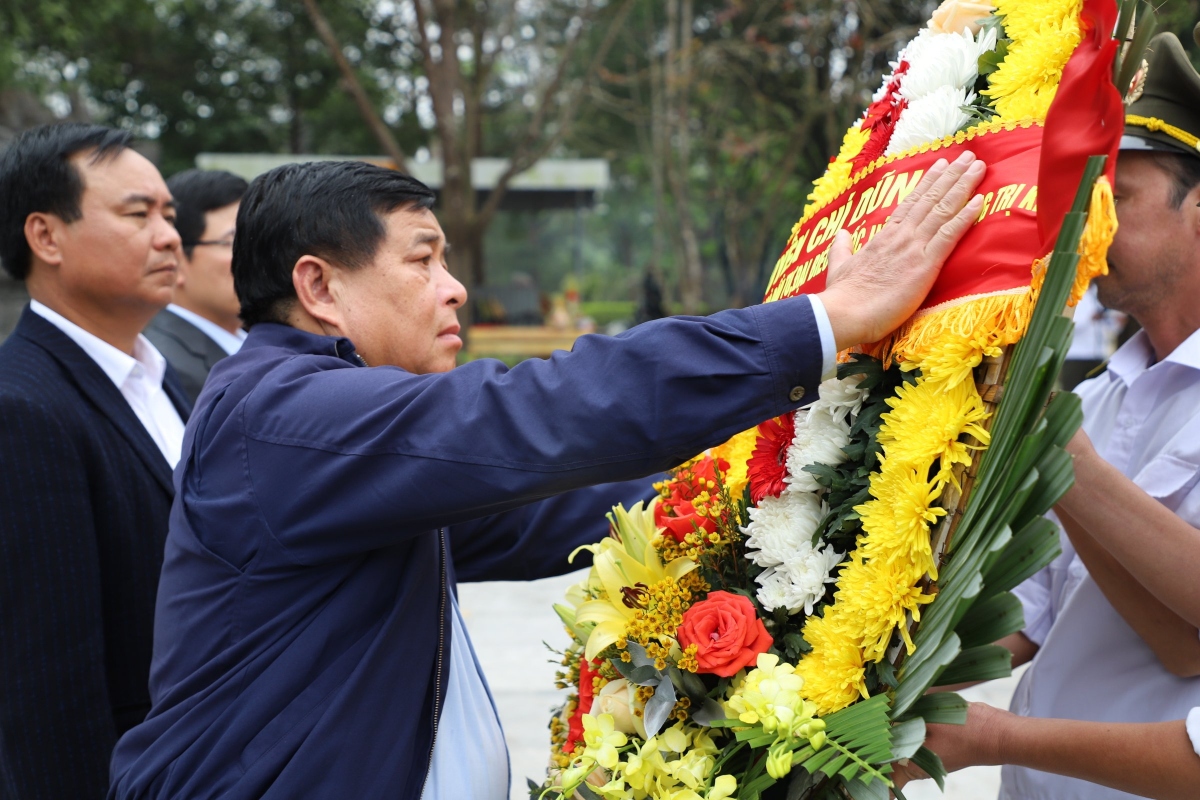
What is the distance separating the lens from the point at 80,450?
232 centimetres

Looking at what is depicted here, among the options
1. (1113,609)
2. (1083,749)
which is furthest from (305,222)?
(1113,609)

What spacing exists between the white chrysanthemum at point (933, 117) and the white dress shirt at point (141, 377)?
6.34 ft

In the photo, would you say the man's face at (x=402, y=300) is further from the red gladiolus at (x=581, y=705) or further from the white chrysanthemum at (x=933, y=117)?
the white chrysanthemum at (x=933, y=117)

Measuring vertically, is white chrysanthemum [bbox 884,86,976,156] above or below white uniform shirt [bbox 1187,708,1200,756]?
above

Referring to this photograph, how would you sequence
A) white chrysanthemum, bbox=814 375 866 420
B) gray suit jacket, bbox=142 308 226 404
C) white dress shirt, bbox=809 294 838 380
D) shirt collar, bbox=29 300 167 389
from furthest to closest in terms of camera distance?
gray suit jacket, bbox=142 308 226 404 < shirt collar, bbox=29 300 167 389 < white chrysanthemum, bbox=814 375 866 420 < white dress shirt, bbox=809 294 838 380

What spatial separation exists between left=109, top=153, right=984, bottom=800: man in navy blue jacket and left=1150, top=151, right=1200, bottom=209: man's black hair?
28.0 inches

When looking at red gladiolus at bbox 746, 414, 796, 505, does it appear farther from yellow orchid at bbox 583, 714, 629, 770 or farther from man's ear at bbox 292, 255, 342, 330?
man's ear at bbox 292, 255, 342, 330

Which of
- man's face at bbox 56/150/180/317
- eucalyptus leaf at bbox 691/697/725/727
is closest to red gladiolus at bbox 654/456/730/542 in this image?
eucalyptus leaf at bbox 691/697/725/727

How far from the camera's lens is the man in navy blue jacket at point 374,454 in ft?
4.59

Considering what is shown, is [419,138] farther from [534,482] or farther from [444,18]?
[534,482]

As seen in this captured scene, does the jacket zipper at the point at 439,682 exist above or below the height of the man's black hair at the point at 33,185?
below

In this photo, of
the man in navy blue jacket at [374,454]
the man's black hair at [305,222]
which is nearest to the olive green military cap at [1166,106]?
the man in navy blue jacket at [374,454]

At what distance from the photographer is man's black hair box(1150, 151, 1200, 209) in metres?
1.83

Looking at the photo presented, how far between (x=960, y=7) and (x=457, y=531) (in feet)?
4.79
